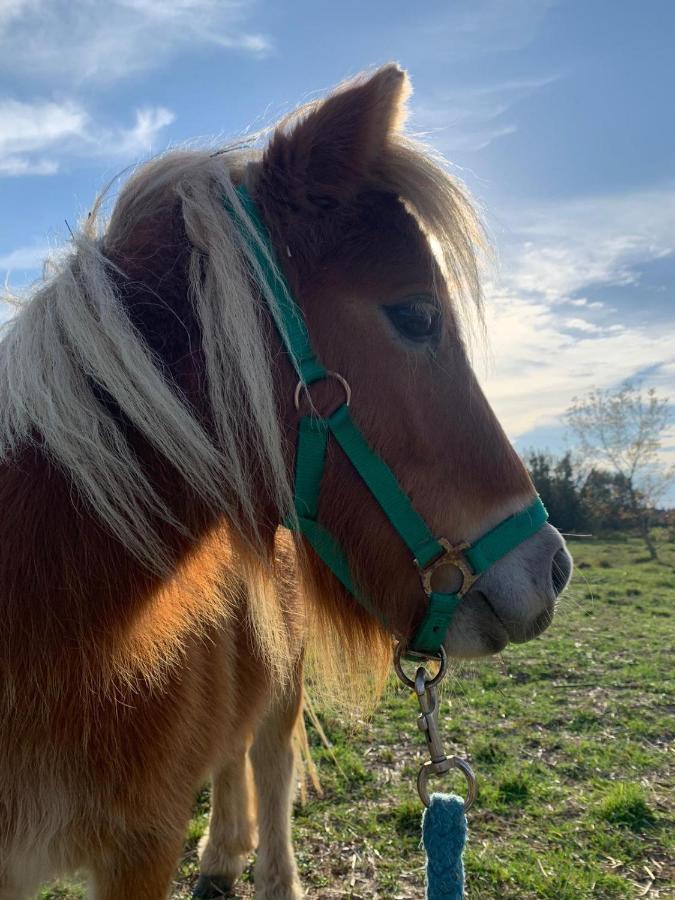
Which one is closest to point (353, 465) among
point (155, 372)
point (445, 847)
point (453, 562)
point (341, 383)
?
point (341, 383)

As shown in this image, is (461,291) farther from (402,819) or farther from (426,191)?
(402,819)

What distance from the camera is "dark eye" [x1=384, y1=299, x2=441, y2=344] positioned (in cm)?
163

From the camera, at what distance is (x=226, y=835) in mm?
3283

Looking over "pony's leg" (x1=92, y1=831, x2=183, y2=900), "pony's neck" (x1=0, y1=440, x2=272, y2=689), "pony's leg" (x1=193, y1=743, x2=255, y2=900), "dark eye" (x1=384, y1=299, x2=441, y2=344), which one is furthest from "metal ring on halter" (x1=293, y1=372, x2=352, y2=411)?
"pony's leg" (x1=193, y1=743, x2=255, y2=900)

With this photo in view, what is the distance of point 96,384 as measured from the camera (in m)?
1.45

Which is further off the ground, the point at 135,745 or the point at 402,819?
the point at 135,745

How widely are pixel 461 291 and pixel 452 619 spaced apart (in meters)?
0.91

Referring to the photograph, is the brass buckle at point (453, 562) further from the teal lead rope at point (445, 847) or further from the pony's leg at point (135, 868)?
the pony's leg at point (135, 868)

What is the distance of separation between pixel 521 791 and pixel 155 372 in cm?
380

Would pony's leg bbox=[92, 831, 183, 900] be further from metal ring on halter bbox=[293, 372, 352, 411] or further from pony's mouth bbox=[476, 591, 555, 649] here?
metal ring on halter bbox=[293, 372, 352, 411]

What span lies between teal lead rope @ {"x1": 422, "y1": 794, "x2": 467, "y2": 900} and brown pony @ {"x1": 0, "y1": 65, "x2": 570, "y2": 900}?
368mm

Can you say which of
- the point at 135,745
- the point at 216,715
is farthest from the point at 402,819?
the point at 135,745

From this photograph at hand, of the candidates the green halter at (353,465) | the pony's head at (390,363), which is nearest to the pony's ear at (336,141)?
the pony's head at (390,363)

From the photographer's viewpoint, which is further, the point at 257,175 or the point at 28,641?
the point at 257,175
